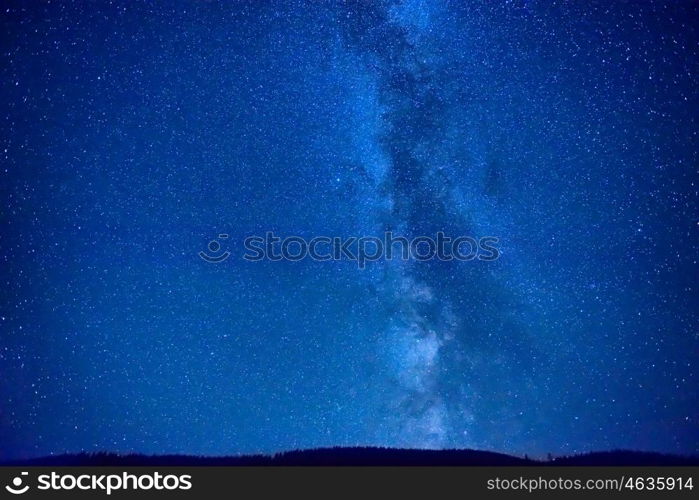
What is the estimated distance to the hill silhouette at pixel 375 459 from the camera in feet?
12.1

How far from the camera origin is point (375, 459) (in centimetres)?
374

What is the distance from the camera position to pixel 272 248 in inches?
168

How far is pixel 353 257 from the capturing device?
4273mm

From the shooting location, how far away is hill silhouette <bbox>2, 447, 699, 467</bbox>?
368cm
